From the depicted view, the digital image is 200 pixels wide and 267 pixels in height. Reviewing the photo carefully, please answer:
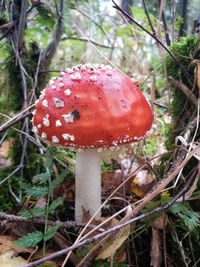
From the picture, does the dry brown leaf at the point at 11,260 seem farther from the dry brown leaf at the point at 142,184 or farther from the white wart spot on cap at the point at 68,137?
the dry brown leaf at the point at 142,184

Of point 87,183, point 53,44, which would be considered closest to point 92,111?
point 87,183

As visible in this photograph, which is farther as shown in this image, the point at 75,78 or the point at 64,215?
the point at 64,215

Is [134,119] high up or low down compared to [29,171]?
up

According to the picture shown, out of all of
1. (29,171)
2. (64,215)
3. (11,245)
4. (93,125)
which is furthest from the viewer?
(29,171)

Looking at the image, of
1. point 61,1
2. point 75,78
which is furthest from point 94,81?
point 61,1

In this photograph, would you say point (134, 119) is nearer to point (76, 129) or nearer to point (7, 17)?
point (76, 129)

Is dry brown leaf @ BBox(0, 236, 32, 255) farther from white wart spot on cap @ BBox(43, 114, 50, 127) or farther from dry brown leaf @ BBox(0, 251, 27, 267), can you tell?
white wart spot on cap @ BBox(43, 114, 50, 127)
